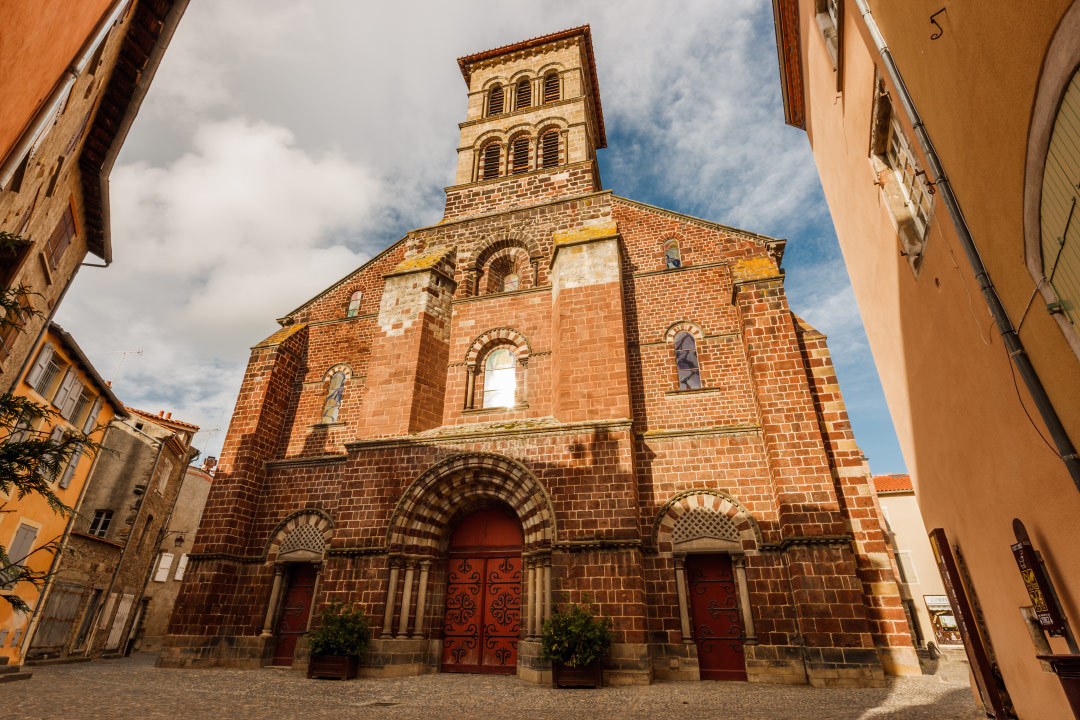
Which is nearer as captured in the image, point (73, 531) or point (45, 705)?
point (45, 705)

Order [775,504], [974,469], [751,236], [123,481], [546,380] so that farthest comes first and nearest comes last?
[123,481] → [751,236] → [546,380] → [775,504] → [974,469]

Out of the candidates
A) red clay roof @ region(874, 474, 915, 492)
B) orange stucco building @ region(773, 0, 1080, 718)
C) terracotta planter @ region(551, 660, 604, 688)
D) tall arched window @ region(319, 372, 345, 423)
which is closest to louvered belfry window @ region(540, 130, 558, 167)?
tall arched window @ region(319, 372, 345, 423)

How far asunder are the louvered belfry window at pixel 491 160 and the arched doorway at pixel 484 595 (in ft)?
36.6

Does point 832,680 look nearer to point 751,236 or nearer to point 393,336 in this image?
point 751,236

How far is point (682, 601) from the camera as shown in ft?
31.3

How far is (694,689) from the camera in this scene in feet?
25.6

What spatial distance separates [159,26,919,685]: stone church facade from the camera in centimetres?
905

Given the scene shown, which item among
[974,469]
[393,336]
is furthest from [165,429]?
[974,469]

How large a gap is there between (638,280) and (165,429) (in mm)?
20462

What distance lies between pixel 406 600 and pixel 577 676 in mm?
3826

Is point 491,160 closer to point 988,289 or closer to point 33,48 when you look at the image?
point 33,48

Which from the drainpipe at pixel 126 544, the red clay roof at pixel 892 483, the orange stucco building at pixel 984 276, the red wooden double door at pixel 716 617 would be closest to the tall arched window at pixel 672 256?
the orange stucco building at pixel 984 276

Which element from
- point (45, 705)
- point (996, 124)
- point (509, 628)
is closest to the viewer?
point (996, 124)

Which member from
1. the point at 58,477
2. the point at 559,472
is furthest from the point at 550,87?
the point at 58,477
